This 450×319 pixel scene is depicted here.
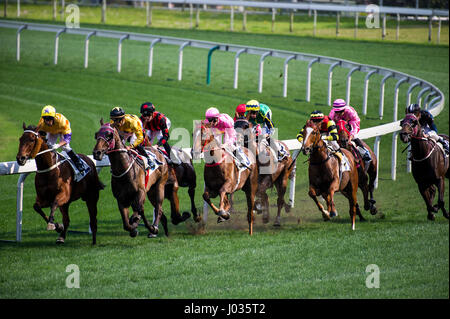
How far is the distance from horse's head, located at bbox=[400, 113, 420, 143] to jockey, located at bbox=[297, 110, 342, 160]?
0.96 metres


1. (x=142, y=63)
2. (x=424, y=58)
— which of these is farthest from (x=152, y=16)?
(x=424, y=58)

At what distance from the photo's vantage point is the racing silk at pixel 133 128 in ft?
30.2

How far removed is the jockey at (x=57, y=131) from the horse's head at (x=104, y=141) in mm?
663

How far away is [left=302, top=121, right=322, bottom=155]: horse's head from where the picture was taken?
9.55 metres

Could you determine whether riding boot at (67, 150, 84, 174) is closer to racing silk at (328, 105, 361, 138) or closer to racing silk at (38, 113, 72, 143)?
racing silk at (38, 113, 72, 143)

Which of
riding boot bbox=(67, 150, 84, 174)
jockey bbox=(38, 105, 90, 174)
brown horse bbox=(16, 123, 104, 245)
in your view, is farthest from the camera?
riding boot bbox=(67, 150, 84, 174)

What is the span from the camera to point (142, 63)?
22422 millimetres

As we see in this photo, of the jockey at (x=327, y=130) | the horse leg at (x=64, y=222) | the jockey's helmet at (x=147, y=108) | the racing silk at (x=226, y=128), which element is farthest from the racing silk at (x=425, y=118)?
the horse leg at (x=64, y=222)

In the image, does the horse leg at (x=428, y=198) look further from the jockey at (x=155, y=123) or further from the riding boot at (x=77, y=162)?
the riding boot at (x=77, y=162)

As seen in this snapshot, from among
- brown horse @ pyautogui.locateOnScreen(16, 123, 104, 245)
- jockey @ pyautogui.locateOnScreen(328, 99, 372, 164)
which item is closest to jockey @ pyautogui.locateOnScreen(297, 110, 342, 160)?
jockey @ pyautogui.locateOnScreen(328, 99, 372, 164)
